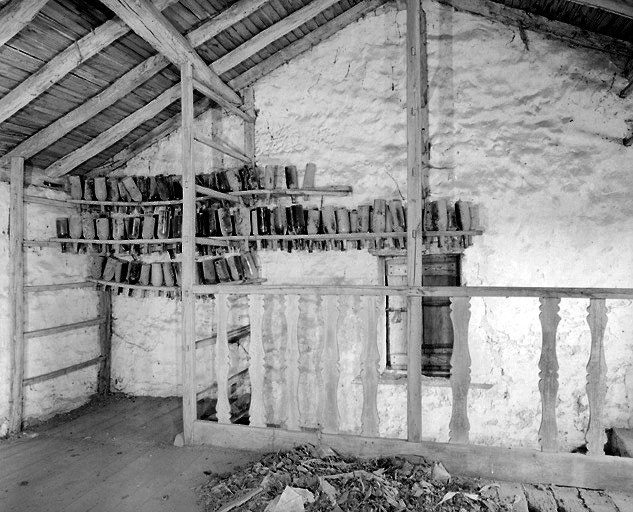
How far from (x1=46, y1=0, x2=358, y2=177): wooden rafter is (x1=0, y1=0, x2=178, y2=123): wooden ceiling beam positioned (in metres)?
0.91

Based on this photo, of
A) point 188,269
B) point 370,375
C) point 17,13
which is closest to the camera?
point 17,13

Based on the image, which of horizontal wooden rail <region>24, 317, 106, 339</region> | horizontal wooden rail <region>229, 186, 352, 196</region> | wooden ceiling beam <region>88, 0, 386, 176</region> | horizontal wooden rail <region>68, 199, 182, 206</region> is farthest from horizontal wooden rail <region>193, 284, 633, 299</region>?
wooden ceiling beam <region>88, 0, 386, 176</region>

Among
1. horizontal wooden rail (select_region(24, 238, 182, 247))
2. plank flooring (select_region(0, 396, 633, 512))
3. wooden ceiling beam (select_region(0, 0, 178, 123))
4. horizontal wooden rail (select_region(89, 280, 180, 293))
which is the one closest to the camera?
plank flooring (select_region(0, 396, 633, 512))

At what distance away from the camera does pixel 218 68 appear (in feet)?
13.5

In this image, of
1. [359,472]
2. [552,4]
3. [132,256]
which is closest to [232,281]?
[132,256]

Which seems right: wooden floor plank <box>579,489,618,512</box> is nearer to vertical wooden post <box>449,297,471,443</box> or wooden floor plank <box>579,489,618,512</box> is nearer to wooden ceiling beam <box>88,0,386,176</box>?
vertical wooden post <box>449,297,471,443</box>

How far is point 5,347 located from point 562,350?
213 inches

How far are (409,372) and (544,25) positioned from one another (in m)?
3.61

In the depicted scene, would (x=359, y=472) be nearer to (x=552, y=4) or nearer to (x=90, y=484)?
(x=90, y=484)

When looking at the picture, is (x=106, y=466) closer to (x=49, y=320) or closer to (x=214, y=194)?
(x=49, y=320)

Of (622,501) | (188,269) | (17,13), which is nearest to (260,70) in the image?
(17,13)

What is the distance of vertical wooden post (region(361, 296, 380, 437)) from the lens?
3012 millimetres

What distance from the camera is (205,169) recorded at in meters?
4.99

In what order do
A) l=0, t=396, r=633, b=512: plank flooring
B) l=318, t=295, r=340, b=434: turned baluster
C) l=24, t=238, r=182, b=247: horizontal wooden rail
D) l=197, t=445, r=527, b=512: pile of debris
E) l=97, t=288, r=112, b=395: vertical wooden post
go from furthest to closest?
l=97, t=288, r=112, b=395: vertical wooden post → l=24, t=238, r=182, b=247: horizontal wooden rail → l=318, t=295, r=340, b=434: turned baluster → l=0, t=396, r=633, b=512: plank flooring → l=197, t=445, r=527, b=512: pile of debris
